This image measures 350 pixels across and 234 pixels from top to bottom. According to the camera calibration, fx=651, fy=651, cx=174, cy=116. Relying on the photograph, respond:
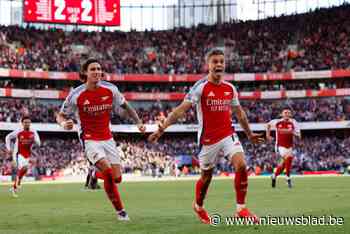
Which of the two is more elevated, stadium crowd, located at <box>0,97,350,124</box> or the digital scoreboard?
Answer: the digital scoreboard

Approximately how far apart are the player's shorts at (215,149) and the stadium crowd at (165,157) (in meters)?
46.0

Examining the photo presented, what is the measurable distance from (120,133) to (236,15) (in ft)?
82.0

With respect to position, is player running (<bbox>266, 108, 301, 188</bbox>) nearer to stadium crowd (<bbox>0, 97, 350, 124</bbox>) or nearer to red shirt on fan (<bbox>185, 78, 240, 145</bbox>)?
red shirt on fan (<bbox>185, 78, 240, 145</bbox>)

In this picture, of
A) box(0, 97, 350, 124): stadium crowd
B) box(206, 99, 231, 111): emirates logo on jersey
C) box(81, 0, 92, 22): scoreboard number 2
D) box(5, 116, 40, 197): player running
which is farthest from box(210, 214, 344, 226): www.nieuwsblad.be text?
box(81, 0, 92, 22): scoreboard number 2

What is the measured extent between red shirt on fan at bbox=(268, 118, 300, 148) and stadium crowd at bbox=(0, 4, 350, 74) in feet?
160

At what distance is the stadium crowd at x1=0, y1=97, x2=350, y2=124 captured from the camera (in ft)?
226

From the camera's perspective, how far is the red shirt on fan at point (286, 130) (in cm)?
2433

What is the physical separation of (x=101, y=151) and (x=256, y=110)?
6318cm

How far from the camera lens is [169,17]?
89.4 meters

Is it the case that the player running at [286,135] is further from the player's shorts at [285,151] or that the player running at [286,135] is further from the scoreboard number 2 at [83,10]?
the scoreboard number 2 at [83,10]

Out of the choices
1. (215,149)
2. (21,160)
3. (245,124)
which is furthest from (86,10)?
(215,149)

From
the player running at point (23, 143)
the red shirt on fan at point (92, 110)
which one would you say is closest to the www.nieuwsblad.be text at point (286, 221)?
the red shirt on fan at point (92, 110)

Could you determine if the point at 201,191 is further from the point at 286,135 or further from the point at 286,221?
the point at 286,135

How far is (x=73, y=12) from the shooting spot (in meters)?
70.5
